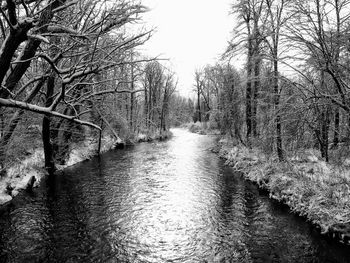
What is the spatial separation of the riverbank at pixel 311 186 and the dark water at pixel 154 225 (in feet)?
1.32

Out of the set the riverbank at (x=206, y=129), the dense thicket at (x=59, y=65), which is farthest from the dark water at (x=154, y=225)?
the riverbank at (x=206, y=129)

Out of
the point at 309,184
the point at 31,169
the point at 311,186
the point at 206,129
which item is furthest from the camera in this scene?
the point at 206,129

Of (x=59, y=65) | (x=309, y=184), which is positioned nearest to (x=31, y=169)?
(x=59, y=65)

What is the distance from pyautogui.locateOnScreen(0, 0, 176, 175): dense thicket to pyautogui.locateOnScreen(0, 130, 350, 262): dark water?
2.93 metres

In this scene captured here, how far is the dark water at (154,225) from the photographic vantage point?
639cm

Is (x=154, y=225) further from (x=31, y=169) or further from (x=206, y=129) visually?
(x=206, y=129)

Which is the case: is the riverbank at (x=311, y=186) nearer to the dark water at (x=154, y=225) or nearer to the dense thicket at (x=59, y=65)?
the dark water at (x=154, y=225)

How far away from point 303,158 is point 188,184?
554cm

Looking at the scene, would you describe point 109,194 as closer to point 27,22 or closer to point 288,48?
point 27,22

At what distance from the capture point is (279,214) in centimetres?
871

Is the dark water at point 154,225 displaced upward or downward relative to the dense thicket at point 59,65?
downward

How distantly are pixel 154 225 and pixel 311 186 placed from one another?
18.8ft

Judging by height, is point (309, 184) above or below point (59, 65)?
below

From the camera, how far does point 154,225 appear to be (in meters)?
8.01
